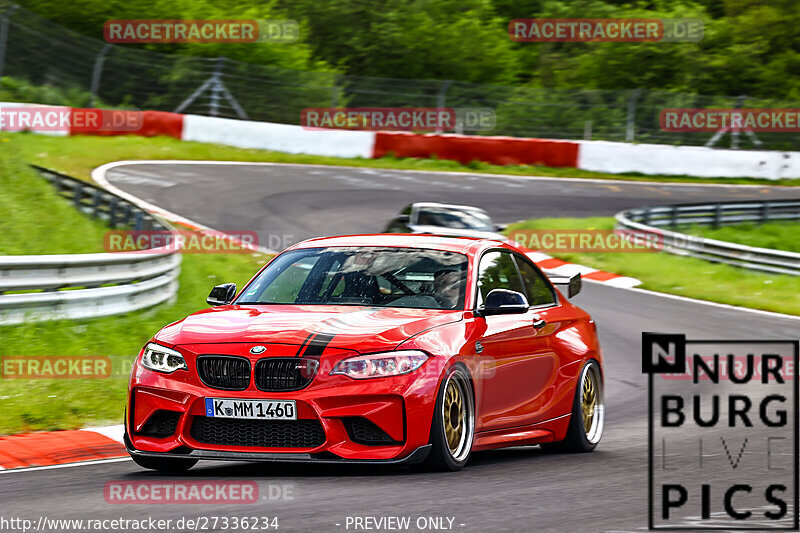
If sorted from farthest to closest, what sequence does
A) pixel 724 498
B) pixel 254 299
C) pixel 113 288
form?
pixel 113 288 < pixel 254 299 < pixel 724 498

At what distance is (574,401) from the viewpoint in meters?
8.41

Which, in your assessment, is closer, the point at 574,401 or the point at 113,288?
the point at 574,401

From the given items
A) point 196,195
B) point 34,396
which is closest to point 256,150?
point 196,195

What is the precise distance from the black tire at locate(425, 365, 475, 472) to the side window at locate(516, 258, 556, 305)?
1.55 meters

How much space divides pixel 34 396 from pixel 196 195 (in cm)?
1628

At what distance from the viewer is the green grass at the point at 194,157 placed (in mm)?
28250

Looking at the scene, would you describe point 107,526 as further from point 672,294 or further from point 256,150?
point 256,150

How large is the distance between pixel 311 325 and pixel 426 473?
3.35 feet

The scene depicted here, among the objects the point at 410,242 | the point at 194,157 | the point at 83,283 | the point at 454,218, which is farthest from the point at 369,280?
the point at 194,157

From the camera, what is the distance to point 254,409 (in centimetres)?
643

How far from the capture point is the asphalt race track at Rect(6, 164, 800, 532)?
5.67 meters

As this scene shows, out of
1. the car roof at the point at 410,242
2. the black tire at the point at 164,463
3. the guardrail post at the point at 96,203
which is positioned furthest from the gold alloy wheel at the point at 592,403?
the guardrail post at the point at 96,203

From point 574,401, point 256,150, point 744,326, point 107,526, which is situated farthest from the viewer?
point 256,150

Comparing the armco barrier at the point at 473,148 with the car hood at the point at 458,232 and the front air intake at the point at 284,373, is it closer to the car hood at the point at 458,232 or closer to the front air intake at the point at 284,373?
the car hood at the point at 458,232
